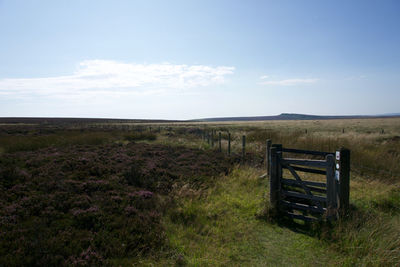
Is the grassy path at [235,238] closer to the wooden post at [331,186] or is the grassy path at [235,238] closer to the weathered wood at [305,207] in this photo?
the weathered wood at [305,207]

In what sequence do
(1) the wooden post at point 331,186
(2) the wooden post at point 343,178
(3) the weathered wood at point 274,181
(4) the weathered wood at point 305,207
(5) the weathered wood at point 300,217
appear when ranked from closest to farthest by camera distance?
(2) the wooden post at point 343,178 → (1) the wooden post at point 331,186 → (5) the weathered wood at point 300,217 → (4) the weathered wood at point 305,207 → (3) the weathered wood at point 274,181

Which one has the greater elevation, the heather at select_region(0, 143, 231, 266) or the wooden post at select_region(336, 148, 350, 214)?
the wooden post at select_region(336, 148, 350, 214)

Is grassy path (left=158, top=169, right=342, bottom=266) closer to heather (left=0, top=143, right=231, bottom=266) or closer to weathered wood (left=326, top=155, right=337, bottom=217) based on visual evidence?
heather (left=0, top=143, right=231, bottom=266)

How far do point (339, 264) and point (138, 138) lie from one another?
24.9 metres

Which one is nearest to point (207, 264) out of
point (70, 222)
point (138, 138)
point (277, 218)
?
point (277, 218)

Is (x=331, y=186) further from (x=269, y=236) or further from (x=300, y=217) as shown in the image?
(x=269, y=236)

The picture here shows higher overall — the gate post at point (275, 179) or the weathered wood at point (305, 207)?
the gate post at point (275, 179)

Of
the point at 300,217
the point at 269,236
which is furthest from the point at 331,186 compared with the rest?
the point at 269,236

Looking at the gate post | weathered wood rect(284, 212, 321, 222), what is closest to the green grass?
weathered wood rect(284, 212, 321, 222)

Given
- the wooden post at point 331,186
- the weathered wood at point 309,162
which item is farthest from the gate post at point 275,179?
the wooden post at point 331,186

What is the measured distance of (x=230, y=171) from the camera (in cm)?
1041

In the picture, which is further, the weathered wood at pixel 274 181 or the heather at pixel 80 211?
the weathered wood at pixel 274 181

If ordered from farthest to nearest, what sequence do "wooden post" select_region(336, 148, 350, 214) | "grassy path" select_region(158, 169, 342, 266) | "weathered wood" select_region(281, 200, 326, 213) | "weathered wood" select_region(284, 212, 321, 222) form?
"weathered wood" select_region(281, 200, 326, 213), "weathered wood" select_region(284, 212, 321, 222), "wooden post" select_region(336, 148, 350, 214), "grassy path" select_region(158, 169, 342, 266)

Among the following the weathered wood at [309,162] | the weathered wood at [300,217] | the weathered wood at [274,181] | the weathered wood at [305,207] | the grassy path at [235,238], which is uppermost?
the weathered wood at [309,162]
